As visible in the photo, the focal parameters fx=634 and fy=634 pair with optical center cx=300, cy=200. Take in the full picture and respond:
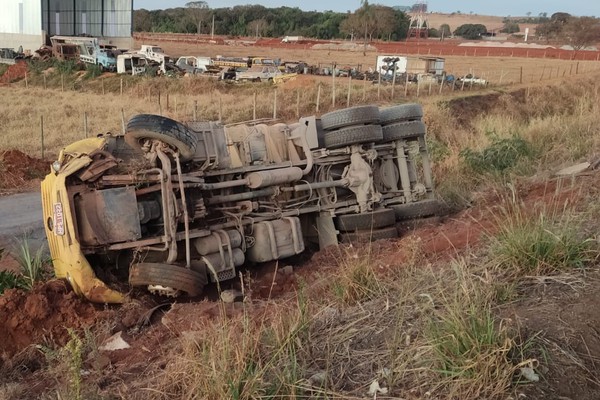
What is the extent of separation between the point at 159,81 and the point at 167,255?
30280 mm

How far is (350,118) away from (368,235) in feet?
4.61

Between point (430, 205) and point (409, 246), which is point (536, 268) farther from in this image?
point (430, 205)

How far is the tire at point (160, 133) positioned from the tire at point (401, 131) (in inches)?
108

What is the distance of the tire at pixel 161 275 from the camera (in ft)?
18.6

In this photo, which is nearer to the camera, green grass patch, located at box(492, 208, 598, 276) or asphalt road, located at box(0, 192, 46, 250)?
green grass patch, located at box(492, 208, 598, 276)

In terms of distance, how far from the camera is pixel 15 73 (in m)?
44.3

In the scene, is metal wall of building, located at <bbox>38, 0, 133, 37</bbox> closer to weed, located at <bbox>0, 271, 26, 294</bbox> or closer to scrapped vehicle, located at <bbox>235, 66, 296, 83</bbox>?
scrapped vehicle, located at <bbox>235, 66, 296, 83</bbox>

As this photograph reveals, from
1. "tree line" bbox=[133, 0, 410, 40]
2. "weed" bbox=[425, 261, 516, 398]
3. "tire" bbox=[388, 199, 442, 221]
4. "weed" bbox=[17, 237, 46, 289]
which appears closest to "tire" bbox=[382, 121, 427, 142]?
"tire" bbox=[388, 199, 442, 221]

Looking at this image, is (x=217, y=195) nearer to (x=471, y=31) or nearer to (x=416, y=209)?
(x=416, y=209)

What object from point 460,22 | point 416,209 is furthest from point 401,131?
point 460,22

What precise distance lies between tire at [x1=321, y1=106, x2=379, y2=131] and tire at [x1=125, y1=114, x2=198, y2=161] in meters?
1.99

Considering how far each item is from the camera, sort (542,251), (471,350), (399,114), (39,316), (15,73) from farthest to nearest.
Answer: (15,73)
(399,114)
(39,316)
(542,251)
(471,350)

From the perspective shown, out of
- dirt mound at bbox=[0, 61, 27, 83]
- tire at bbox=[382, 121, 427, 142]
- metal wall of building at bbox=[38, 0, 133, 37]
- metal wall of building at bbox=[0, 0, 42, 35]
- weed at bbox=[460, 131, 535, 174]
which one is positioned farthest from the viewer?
metal wall of building at bbox=[38, 0, 133, 37]

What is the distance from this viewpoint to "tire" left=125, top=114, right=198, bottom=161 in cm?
599
